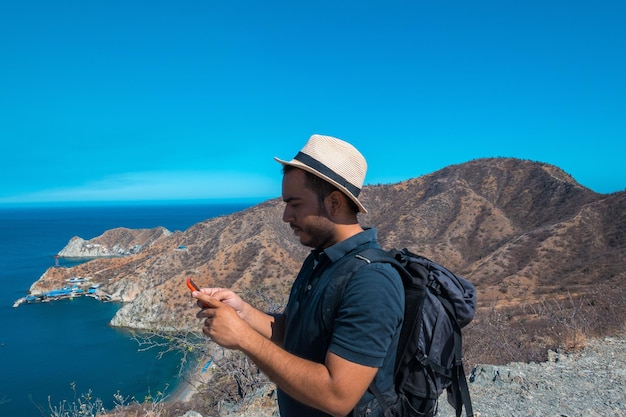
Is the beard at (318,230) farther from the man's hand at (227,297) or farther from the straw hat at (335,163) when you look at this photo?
the man's hand at (227,297)

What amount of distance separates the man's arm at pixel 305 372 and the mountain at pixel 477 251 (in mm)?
7779

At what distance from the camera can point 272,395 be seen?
6.75 m

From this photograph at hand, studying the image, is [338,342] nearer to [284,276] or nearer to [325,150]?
[325,150]

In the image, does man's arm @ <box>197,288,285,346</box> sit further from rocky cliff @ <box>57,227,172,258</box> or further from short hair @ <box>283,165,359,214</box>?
rocky cliff @ <box>57,227,172,258</box>

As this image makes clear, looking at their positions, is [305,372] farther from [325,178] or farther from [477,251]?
[477,251]

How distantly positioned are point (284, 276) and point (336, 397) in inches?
1639

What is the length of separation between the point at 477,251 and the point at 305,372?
46.1 meters

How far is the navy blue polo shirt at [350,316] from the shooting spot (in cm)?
148

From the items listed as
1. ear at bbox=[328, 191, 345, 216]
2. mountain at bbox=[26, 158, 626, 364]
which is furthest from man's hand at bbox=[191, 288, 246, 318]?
mountain at bbox=[26, 158, 626, 364]

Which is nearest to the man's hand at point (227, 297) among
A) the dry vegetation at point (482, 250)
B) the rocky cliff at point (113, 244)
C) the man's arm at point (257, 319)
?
the man's arm at point (257, 319)

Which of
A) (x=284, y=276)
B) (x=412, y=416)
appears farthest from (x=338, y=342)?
(x=284, y=276)

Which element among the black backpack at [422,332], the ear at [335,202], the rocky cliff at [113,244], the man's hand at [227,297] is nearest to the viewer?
the black backpack at [422,332]

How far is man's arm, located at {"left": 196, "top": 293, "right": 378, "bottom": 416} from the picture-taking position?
147 cm

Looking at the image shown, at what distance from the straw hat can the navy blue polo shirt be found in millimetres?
215
